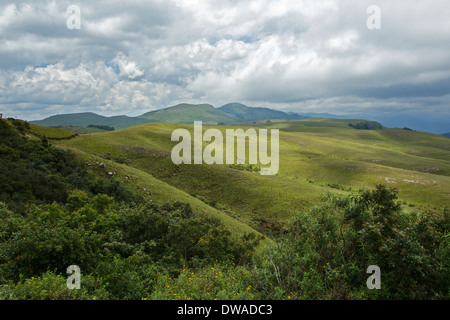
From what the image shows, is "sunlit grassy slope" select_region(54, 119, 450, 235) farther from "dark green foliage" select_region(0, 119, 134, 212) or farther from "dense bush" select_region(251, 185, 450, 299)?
"dense bush" select_region(251, 185, 450, 299)

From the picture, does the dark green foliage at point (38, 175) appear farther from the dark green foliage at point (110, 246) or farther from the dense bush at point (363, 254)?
the dense bush at point (363, 254)

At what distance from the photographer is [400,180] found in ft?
254

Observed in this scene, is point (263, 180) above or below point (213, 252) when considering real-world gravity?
below

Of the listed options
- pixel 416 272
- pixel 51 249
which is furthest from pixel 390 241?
pixel 51 249

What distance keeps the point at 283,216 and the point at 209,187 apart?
19649mm

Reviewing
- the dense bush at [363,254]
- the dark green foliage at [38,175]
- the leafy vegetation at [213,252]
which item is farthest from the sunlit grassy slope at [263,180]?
the dense bush at [363,254]

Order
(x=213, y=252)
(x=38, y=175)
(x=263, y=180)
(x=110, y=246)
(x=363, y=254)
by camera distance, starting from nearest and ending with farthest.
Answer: (x=363, y=254) < (x=110, y=246) < (x=213, y=252) < (x=38, y=175) < (x=263, y=180)

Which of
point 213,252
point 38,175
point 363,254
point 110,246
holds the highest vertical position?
point 38,175

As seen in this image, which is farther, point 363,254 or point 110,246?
point 110,246

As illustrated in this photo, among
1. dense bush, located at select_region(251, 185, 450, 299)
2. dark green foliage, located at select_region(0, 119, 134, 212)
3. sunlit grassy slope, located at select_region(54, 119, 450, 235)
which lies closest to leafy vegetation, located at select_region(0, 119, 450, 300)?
dense bush, located at select_region(251, 185, 450, 299)

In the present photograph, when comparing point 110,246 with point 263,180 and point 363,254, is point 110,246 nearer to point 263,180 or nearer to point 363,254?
point 363,254

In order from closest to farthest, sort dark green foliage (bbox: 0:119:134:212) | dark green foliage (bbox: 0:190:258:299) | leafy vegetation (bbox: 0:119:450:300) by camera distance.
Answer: leafy vegetation (bbox: 0:119:450:300) → dark green foliage (bbox: 0:190:258:299) → dark green foliage (bbox: 0:119:134:212)

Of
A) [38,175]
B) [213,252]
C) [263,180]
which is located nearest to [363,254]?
[213,252]
